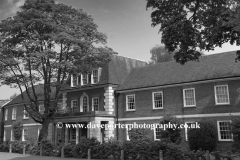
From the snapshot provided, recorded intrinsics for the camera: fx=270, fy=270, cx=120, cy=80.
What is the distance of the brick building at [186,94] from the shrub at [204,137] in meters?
0.92

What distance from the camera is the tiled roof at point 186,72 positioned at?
24812 millimetres

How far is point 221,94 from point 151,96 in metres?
7.30

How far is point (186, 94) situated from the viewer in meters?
26.1

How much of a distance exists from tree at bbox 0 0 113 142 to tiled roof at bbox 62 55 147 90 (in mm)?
5316

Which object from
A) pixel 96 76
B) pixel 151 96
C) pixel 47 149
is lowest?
pixel 47 149

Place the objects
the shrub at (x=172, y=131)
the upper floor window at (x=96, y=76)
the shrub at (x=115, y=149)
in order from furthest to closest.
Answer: the upper floor window at (x=96, y=76)
the shrub at (x=172, y=131)
the shrub at (x=115, y=149)

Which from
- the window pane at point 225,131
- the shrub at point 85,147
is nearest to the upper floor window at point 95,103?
the shrub at point 85,147

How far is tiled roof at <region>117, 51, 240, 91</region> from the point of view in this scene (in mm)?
24812

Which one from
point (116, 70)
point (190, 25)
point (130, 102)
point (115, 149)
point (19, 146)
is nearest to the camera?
point (190, 25)

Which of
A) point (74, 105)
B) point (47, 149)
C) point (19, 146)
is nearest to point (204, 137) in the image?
point (47, 149)

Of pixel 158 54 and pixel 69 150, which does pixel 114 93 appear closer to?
pixel 69 150

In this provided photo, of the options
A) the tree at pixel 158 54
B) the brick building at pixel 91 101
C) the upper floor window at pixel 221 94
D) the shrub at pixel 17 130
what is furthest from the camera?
the tree at pixel 158 54

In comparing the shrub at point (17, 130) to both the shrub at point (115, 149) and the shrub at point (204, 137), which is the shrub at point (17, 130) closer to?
the shrub at point (115, 149)

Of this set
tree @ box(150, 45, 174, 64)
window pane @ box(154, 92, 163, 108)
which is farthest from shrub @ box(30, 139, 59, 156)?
tree @ box(150, 45, 174, 64)
